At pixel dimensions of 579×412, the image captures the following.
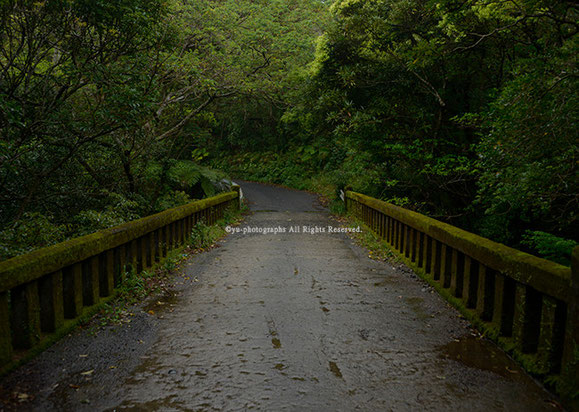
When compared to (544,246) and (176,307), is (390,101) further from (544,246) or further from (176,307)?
(176,307)

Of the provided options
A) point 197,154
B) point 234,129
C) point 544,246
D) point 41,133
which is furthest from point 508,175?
point 234,129

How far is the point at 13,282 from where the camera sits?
10.5ft

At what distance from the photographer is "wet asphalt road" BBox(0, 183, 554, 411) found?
2.88m

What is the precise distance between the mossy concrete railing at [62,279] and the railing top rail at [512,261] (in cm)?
390

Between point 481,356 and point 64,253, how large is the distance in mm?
3739

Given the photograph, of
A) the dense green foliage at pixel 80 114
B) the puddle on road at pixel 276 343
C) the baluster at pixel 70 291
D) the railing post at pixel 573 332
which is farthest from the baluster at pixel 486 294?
the dense green foliage at pixel 80 114

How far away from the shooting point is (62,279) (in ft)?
13.2

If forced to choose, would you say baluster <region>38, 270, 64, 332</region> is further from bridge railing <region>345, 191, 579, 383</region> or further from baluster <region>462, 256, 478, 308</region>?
baluster <region>462, 256, 478, 308</region>

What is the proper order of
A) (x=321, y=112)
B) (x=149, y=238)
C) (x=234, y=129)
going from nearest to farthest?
(x=149, y=238) → (x=321, y=112) → (x=234, y=129)

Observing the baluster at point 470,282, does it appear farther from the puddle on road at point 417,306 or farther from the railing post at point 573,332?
the railing post at point 573,332

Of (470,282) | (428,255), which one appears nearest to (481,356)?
(470,282)

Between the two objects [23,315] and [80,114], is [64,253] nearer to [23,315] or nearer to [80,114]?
[23,315]

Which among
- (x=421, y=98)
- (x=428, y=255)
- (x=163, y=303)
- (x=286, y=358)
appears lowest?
(x=163, y=303)

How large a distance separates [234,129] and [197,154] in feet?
54.5
